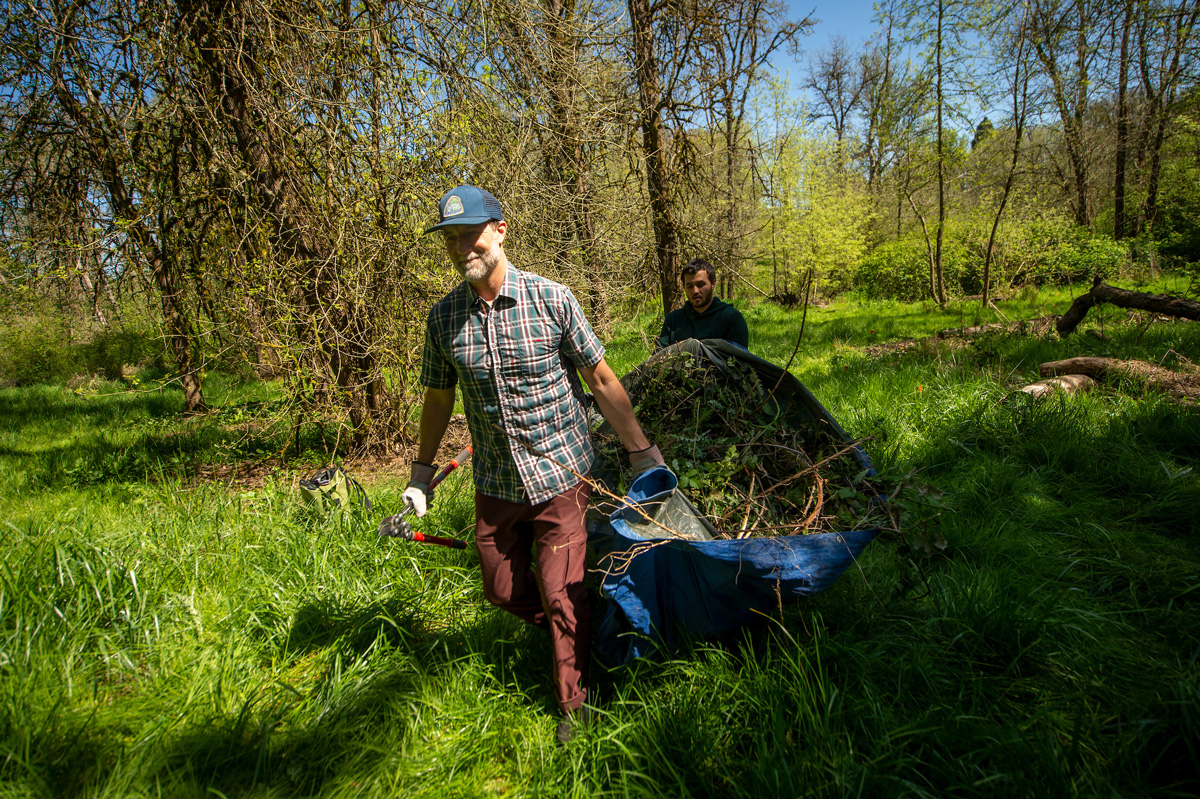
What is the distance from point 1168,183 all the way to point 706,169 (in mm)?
11998

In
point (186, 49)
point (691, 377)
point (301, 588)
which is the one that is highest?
point (186, 49)

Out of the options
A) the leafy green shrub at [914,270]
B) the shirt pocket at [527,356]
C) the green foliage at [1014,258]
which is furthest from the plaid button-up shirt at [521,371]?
the leafy green shrub at [914,270]

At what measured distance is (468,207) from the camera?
1.93 m

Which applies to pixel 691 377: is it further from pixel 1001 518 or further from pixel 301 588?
pixel 301 588

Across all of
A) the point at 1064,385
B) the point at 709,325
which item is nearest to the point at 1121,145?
the point at 1064,385

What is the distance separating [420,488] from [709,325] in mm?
2334

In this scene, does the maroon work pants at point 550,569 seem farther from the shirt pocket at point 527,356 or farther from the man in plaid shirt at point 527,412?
the shirt pocket at point 527,356

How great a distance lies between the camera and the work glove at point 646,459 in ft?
6.53

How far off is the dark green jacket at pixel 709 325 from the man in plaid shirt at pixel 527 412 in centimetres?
172

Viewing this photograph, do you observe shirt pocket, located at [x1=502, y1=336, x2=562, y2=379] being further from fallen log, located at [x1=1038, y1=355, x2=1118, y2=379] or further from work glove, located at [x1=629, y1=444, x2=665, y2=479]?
fallen log, located at [x1=1038, y1=355, x2=1118, y2=379]

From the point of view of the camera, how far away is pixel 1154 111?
1160cm

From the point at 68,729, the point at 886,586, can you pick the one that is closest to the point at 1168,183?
the point at 886,586

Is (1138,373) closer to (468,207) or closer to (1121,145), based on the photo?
(468,207)

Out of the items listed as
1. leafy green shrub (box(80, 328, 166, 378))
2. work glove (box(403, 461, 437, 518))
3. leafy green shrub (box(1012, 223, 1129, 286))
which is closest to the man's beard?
work glove (box(403, 461, 437, 518))
